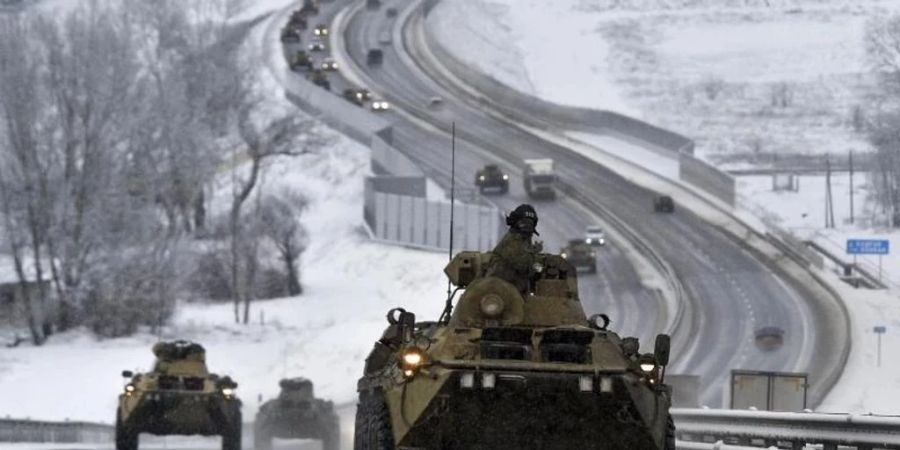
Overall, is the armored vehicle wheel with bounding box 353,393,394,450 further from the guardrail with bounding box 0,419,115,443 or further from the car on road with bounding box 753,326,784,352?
the car on road with bounding box 753,326,784,352

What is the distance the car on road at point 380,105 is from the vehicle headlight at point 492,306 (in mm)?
86966

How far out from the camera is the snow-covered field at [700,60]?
114m

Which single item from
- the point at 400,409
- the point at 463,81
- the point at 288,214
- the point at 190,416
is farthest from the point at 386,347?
the point at 463,81

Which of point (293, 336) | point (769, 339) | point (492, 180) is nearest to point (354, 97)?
point (492, 180)

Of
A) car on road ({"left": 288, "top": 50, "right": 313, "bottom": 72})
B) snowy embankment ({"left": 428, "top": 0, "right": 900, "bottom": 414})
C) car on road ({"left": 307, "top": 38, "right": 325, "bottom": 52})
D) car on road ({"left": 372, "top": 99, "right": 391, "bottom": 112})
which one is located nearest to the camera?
car on road ({"left": 372, "top": 99, "right": 391, "bottom": 112})

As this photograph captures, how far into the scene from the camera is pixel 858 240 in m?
70.6

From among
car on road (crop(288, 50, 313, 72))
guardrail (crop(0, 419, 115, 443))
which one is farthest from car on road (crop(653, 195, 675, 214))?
guardrail (crop(0, 419, 115, 443))

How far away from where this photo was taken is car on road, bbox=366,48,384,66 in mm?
124000

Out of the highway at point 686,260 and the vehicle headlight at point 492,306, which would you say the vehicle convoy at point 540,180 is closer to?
Answer: the highway at point 686,260

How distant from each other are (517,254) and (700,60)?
10992 cm

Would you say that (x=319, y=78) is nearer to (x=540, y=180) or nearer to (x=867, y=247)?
(x=540, y=180)

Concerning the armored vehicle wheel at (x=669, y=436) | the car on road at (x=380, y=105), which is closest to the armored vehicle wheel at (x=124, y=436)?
the armored vehicle wheel at (x=669, y=436)

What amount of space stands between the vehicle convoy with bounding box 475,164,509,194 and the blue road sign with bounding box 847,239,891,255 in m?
20.3

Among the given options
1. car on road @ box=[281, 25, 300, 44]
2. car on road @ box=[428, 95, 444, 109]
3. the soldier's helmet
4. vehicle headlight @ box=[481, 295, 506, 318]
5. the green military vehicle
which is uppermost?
car on road @ box=[281, 25, 300, 44]
